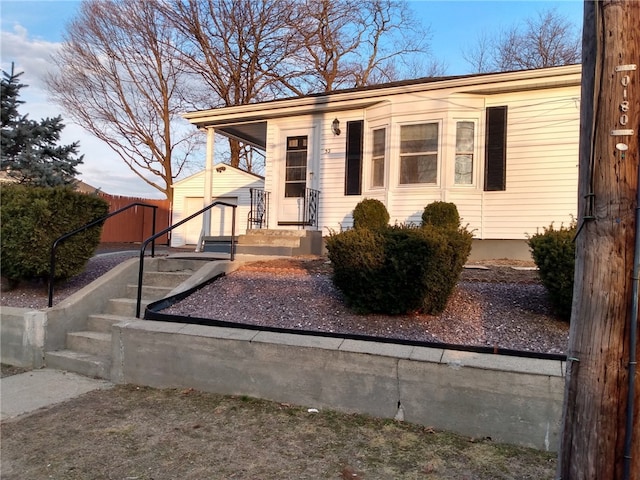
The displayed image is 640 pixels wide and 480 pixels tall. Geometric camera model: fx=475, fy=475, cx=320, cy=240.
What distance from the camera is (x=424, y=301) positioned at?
4668 mm

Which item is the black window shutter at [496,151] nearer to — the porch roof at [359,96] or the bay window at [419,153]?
the porch roof at [359,96]

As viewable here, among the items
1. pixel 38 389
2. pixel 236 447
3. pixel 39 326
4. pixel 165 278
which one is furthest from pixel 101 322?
pixel 236 447

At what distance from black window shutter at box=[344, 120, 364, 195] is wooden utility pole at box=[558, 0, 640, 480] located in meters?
8.09

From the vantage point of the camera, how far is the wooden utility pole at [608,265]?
188cm

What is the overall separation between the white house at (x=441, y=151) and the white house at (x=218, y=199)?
5.55 meters

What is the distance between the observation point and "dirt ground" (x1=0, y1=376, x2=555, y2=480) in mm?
3002

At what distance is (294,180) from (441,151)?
348 cm

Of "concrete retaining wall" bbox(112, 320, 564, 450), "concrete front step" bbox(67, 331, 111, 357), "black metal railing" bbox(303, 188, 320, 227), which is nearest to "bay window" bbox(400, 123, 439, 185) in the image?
"black metal railing" bbox(303, 188, 320, 227)

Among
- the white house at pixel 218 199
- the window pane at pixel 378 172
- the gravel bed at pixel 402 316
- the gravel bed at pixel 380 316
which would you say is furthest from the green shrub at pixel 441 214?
the white house at pixel 218 199

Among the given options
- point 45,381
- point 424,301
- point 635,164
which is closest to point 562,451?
point 635,164

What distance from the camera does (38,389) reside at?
4.66m

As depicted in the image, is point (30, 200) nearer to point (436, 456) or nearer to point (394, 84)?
point (436, 456)

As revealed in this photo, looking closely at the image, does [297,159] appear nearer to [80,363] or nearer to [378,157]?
[378,157]

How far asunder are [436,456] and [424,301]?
173 centimetres
